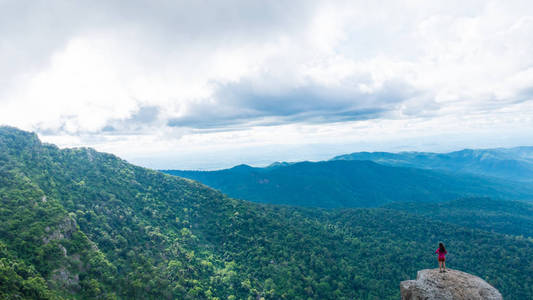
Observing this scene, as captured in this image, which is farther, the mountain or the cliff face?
the mountain

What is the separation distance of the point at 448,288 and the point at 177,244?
102m

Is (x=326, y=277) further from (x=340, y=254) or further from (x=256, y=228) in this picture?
(x=256, y=228)

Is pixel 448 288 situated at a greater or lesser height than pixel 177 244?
greater

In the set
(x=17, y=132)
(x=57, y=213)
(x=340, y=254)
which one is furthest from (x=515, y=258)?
(x=17, y=132)

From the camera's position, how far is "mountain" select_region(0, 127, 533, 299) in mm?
64938

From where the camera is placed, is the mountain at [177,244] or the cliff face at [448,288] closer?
the cliff face at [448,288]

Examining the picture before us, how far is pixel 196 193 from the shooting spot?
162 meters

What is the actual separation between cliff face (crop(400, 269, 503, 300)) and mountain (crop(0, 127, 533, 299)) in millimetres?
59950

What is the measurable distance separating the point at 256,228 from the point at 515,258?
125438 mm

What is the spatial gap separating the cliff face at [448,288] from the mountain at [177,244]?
197ft

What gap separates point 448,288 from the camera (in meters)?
21.1

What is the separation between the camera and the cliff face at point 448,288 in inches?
805

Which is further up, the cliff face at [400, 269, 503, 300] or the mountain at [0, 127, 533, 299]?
the cliff face at [400, 269, 503, 300]

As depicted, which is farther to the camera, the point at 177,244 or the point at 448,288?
the point at 177,244
